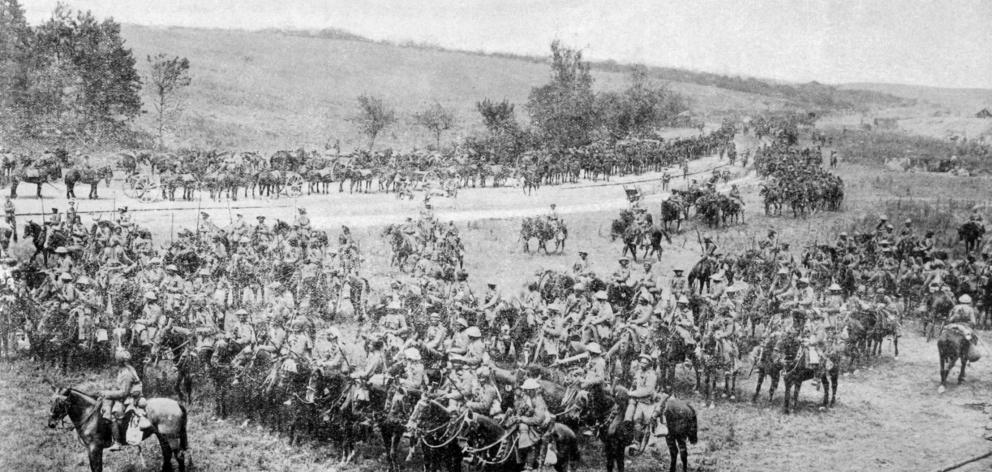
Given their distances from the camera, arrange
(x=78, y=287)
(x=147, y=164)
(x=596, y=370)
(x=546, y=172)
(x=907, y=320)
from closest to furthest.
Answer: (x=596, y=370) → (x=78, y=287) → (x=907, y=320) → (x=147, y=164) → (x=546, y=172)

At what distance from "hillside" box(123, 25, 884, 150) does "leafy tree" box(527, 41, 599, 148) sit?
1083 cm

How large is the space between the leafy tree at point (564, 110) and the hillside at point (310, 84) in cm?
1083

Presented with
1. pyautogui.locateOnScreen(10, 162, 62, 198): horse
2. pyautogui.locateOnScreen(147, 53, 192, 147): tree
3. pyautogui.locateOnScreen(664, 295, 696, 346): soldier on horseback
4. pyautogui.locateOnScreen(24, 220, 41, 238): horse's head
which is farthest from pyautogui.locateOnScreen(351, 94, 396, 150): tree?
pyautogui.locateOnScreen(664, 295, 696, 346): soldier on horseback

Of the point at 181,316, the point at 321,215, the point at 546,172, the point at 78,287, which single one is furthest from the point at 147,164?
the point at 181,316

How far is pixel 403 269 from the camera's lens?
78.0 feet

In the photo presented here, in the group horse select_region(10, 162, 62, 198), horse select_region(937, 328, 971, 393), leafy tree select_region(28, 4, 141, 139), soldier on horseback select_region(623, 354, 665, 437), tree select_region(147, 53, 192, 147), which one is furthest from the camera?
tree select_region(147, 53, 192, 147)

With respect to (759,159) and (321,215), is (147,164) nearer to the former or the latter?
(321,215)

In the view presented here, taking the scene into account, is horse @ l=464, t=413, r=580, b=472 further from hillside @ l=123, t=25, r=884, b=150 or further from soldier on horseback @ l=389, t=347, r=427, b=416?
hillside @ l=123, t=25, r=884, b=150

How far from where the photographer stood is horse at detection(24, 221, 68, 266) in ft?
63.6

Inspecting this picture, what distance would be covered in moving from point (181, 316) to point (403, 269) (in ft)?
33.7

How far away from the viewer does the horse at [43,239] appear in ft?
63.6

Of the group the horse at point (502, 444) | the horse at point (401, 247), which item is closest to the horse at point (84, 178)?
the horse at point (401, 247)

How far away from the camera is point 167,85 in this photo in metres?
45.9

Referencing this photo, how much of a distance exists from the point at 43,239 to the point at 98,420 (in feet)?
38.9
